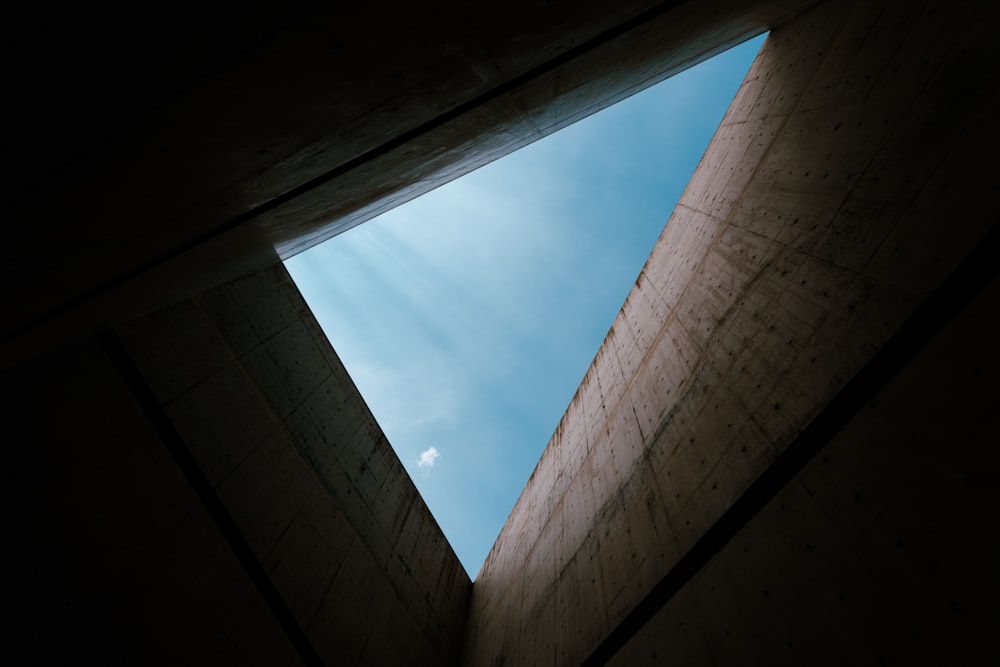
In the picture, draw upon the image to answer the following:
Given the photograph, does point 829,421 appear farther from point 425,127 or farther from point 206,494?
point 206,494

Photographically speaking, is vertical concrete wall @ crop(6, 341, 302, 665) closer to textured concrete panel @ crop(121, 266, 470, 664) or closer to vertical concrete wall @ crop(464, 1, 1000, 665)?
textured concrete panel @ crop(121, 266, 470, 664)

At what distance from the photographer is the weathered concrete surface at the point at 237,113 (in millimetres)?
1536

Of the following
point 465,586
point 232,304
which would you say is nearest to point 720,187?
point 232,304

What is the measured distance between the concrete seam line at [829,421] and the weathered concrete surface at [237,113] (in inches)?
98.3

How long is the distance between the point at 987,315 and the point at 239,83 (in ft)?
11.1

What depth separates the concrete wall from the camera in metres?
3.10

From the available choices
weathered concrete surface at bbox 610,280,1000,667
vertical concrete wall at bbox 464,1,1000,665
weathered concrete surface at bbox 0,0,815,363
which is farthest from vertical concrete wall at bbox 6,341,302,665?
weathered concrete surface at bbox 610,280,1000,667

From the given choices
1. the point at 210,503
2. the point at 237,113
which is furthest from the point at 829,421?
the point at 210,503

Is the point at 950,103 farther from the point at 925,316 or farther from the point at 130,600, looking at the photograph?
the point at 130,600

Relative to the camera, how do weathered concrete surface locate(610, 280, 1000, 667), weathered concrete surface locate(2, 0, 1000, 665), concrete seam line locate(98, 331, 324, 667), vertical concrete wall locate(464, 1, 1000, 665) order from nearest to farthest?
weathered concrete surface locate(610, 280, 1000, 667) → weathered concrete surface locate(2, 0, 1000, 665) → vertical concrete wall locate(464, 1, 1000, 665) → concrete seam line locate(98, 331, 324, 667)

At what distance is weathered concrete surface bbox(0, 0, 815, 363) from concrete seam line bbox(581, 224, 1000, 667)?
98.3 inches

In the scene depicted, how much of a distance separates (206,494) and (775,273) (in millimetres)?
5356

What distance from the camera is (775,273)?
12.4 feet

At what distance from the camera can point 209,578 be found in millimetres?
3887
